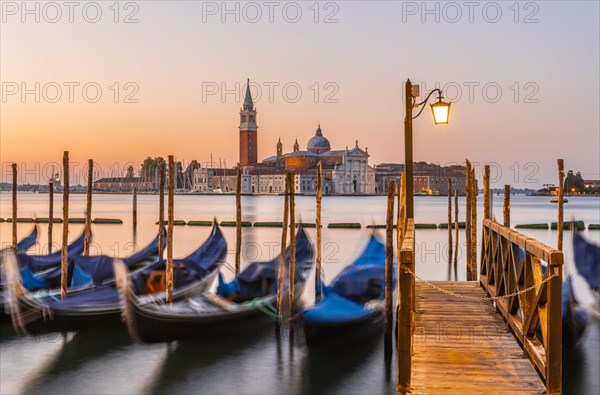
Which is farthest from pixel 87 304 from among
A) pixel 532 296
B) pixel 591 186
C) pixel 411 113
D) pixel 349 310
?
pixel 591 186

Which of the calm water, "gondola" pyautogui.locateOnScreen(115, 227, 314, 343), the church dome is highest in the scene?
the church dome

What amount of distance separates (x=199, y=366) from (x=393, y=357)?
184 cm

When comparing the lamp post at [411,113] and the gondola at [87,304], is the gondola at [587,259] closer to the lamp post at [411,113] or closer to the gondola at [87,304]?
the gondola at [87,304]

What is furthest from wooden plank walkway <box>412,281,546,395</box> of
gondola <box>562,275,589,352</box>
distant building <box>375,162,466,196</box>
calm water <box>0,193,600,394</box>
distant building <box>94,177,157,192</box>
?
distant building <box>94,177,157,192</box>

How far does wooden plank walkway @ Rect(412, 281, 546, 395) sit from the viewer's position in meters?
2.91

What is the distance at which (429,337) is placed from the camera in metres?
3.78

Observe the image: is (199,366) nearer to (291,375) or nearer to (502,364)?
(291,375)

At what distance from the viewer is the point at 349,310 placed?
6418 mm

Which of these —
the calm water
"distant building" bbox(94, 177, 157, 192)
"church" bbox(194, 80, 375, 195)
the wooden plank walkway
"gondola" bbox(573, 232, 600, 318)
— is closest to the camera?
the wooden plank walkway

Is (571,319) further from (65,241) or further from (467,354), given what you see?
(65,241)

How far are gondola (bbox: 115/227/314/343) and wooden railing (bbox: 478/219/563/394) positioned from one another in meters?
2.98

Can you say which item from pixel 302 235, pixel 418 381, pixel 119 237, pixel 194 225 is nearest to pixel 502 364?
pixel 418 381

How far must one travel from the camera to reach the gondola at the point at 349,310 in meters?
6.29

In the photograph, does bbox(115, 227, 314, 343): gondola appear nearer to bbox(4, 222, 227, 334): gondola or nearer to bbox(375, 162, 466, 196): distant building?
bbox(4, 222, 227, 334): gondola
